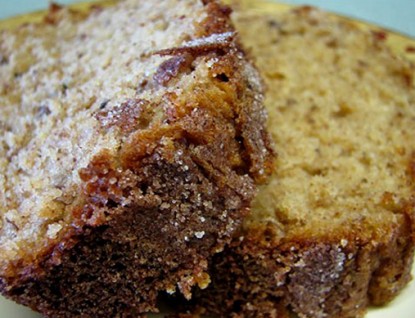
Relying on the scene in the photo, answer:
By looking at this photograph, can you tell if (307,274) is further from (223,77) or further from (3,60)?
(3,60)

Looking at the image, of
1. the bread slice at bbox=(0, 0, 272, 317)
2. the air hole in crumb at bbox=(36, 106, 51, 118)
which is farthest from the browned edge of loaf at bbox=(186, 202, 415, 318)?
the air hole in crumb at bbox=(36, 106, 51, 118)

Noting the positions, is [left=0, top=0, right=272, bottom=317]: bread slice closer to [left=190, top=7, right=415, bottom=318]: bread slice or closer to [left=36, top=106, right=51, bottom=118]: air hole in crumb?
[left=36, top=106, right=51, bottom=118]: air hole in crumb

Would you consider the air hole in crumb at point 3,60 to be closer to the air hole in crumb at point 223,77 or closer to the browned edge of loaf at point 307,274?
the air hole in crumb at point 223,77

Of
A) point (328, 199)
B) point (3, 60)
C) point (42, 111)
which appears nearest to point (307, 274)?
point (328, 199)

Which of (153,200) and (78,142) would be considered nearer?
(153,200)

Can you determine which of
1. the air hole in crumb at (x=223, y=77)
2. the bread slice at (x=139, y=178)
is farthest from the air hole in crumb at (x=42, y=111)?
the air hole in crumb at (x=223, y=77)

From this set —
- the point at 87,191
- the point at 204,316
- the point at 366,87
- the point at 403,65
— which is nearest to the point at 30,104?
the point at 87,191

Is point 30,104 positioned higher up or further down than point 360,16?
higher up

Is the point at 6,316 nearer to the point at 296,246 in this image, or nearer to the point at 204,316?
the point at 204,316
